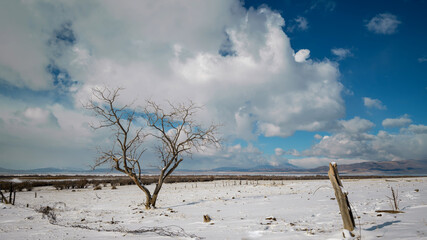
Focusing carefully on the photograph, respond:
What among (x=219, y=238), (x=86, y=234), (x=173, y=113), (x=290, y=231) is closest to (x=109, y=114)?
(x=173, y=113)

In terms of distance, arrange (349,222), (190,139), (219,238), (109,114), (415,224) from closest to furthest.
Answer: (349,222) → (415,224) → (219,238) → (109,114) → (190,139)

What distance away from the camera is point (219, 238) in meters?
6.87

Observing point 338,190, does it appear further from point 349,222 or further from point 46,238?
point 46,238

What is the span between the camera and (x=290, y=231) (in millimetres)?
7012

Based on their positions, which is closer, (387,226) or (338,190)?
(338,190)

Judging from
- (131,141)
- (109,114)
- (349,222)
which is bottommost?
(349,222)

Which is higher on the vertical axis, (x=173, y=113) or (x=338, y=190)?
(x=173, y=113)

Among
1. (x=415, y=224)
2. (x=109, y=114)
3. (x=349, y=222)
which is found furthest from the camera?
(x=109, y=114)

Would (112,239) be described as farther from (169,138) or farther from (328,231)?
(169,138)

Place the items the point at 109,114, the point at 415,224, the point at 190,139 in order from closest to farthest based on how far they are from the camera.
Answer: the point at 415,224 < the point at 109,114 < the point at 190,139

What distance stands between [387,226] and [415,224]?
753mm

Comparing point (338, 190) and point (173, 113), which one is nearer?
point (338, 190)

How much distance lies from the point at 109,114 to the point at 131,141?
2308 mm

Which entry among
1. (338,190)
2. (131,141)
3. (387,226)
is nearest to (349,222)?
(338,190)
